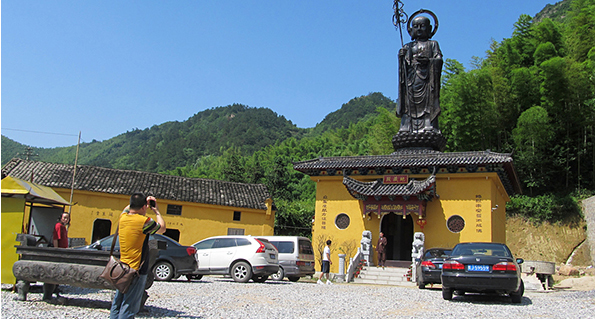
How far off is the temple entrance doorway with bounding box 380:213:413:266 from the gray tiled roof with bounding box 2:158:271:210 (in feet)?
26.1

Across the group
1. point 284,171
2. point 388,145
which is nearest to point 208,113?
point 284,171

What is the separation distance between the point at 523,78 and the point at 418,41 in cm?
832

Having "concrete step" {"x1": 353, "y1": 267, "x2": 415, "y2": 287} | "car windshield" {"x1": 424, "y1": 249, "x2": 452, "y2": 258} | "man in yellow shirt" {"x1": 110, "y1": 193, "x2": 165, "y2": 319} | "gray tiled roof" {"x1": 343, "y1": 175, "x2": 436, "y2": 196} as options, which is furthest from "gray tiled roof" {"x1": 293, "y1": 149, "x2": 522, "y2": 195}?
"man in yellow shirt" {"x1": 110, "y1": 193, "x2": 165, "y2": 319}

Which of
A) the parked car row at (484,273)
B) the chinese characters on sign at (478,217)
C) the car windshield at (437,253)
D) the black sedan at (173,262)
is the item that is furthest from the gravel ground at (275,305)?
the chinese characters on sign at (478,217)

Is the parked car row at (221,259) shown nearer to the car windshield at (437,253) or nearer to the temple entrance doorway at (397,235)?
the car windshield at (437,253)

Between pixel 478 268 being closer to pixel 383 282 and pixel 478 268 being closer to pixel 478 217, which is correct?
pixel 383 282

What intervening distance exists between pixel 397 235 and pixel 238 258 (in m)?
9.44

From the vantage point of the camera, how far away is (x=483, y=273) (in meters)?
9.32

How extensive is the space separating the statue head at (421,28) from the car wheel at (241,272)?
14.5 metres

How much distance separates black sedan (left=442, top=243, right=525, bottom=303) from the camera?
363 inches

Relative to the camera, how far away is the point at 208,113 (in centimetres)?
14075

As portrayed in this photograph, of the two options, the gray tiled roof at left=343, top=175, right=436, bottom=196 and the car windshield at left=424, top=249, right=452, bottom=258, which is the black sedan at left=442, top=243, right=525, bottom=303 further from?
the gray tiled roof at left=343, top=175, right=436, bottom=196

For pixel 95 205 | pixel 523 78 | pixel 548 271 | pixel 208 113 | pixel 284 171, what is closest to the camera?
pixel 548 271

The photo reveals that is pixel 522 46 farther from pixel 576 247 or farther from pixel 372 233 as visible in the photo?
pixel 372 233
